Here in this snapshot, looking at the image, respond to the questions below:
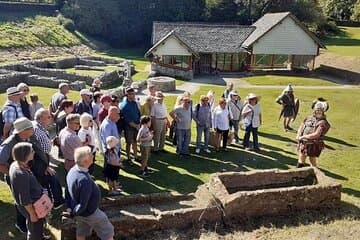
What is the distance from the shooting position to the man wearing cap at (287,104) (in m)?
16.1

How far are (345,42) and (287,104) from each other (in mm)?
44102

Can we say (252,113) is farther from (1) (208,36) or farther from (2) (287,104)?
(1) (208,36)

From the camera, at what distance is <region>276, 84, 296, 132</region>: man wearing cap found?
53.0 feet

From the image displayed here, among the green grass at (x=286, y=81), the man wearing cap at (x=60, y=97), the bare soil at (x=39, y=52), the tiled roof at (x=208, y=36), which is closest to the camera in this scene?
the man wearing cap at (x=60, y=97)

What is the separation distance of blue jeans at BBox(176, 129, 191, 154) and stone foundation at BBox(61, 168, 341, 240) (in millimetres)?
2921

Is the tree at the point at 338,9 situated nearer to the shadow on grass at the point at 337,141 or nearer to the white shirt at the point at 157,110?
the shadow on grass at the point at 337,141

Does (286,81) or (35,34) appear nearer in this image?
(286,81)

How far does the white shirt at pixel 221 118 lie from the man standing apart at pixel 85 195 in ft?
22.1

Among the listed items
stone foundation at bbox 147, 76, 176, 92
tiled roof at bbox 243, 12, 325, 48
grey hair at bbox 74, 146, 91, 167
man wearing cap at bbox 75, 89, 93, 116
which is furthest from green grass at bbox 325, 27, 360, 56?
grey hair at bbox 74, 146, 91, 167

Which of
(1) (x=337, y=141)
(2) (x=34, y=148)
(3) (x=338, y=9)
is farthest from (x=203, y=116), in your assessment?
(3) (x=338, y=9)

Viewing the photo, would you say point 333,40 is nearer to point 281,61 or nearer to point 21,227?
point 281,61

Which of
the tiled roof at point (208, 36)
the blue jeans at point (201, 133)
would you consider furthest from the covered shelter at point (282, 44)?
the blue jeans at point (201, 133)

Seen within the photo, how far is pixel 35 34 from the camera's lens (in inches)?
1802

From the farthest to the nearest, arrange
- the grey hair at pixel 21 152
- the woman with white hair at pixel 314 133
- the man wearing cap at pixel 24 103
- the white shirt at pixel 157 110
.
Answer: the white shirt at pixel 157 110
the woman with white hair at pixel 314 133
the man wearing cap at pixel 24 103
the grey hair at pixel 21 152
